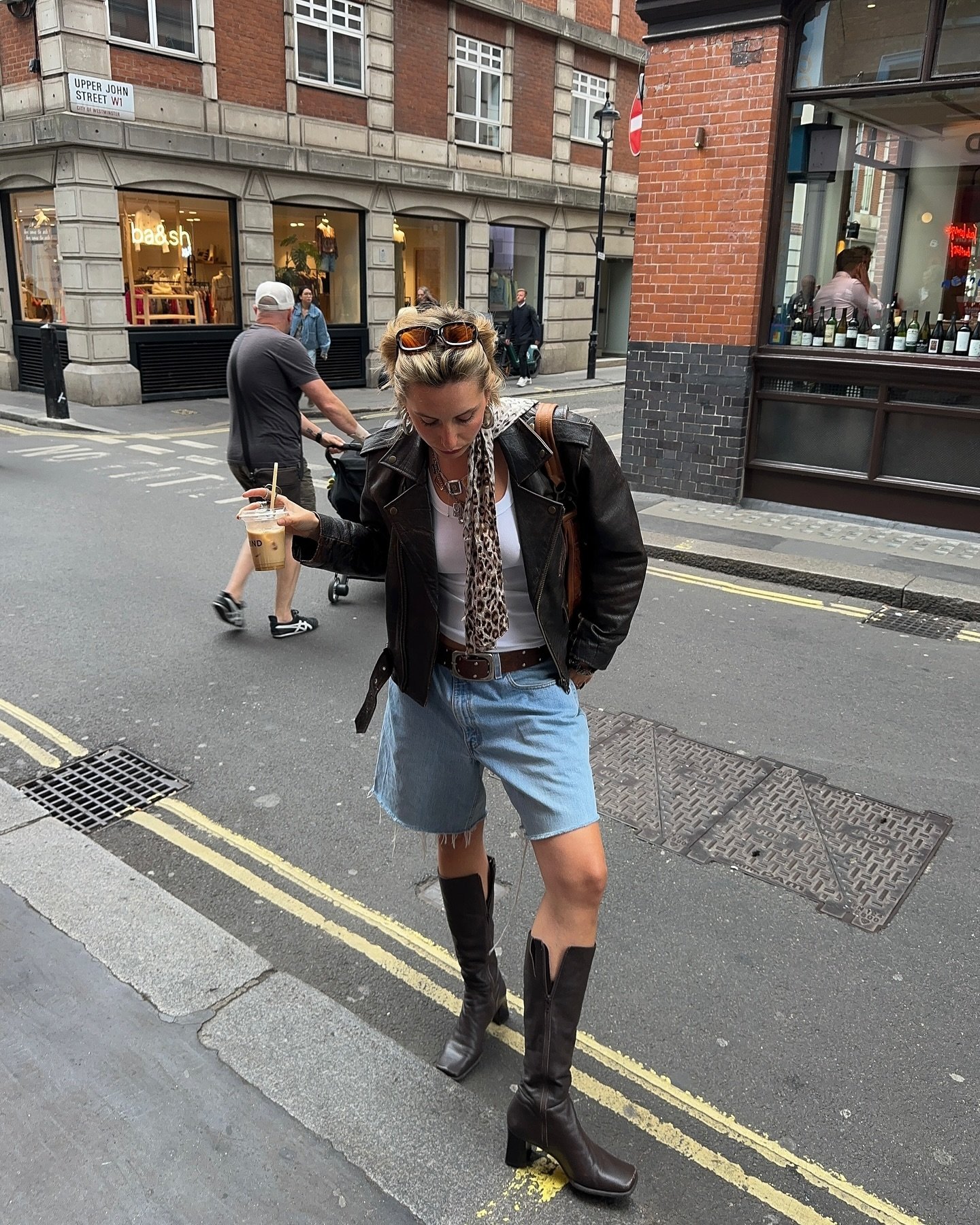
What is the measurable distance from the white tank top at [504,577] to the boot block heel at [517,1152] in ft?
3.91

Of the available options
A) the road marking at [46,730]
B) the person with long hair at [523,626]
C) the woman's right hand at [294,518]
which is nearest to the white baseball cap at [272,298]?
the road marking at [46,730]

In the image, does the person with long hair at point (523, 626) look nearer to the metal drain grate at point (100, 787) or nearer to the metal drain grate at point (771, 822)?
the metal drain grate at point (771, 822)

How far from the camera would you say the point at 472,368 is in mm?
2156

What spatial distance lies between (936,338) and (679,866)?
6.85 meters

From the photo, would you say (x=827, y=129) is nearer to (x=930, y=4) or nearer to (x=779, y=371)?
(x=930, y=4)

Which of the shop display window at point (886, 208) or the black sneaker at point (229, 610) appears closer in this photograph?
the black sneaker at point (229, 610)

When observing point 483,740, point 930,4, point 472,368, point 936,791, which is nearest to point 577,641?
point 483,740

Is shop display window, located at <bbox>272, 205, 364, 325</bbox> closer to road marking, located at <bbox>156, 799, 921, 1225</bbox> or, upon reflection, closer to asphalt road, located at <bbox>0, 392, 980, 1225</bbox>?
asphalt road, located at <bbox>0, 392, 980, 1225</bbox>

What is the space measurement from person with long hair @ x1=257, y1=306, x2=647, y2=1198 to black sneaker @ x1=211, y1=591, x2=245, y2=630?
12.9 ft

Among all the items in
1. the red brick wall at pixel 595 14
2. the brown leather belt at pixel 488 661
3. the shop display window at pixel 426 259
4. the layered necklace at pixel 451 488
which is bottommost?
the brown leather belt at pixel 488 661

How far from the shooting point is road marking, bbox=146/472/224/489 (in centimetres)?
1109

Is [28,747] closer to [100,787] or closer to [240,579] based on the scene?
[100,787]

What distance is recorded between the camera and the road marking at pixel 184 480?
11.1 m

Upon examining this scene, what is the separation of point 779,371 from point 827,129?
2.19m
